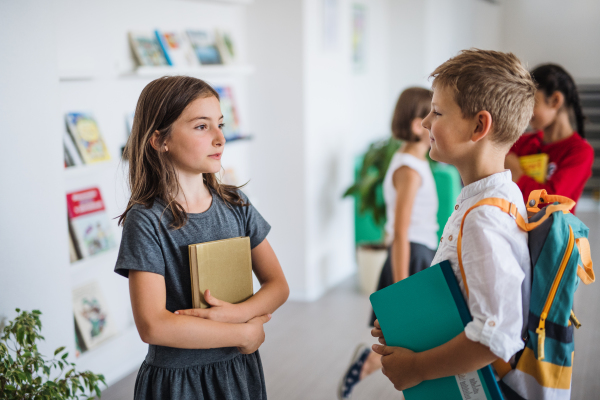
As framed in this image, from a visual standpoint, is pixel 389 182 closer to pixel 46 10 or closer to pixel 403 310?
pixel 403 310

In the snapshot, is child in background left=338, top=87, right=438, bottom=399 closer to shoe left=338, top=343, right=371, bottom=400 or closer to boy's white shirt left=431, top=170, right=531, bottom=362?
shoe left=338, top=343, right=371, bottom=400

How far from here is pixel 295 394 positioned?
8.34ft

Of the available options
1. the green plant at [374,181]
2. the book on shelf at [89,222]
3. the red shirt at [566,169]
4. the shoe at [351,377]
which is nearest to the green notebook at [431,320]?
the red shirt at [566,169]

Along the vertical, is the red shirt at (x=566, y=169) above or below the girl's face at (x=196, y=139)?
below

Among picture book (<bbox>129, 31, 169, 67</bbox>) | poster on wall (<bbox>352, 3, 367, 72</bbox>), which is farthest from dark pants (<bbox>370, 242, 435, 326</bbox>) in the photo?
poster on wall (<bbox>352, 3, 367, 72</bbox>)

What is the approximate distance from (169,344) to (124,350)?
187 centimetres

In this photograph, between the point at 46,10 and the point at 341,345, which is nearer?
the point at 46,10

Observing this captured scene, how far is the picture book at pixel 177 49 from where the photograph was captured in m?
2.96

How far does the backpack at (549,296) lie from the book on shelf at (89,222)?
6.66 ft

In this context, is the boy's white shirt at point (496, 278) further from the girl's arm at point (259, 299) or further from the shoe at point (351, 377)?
the shoe at point (351, 377)

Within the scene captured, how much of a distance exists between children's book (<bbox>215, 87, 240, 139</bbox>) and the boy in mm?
2489

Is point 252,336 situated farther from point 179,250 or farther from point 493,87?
point 493,87

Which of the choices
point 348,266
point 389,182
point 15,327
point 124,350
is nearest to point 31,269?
point 15,327

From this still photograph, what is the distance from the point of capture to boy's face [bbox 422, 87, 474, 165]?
1.07m
